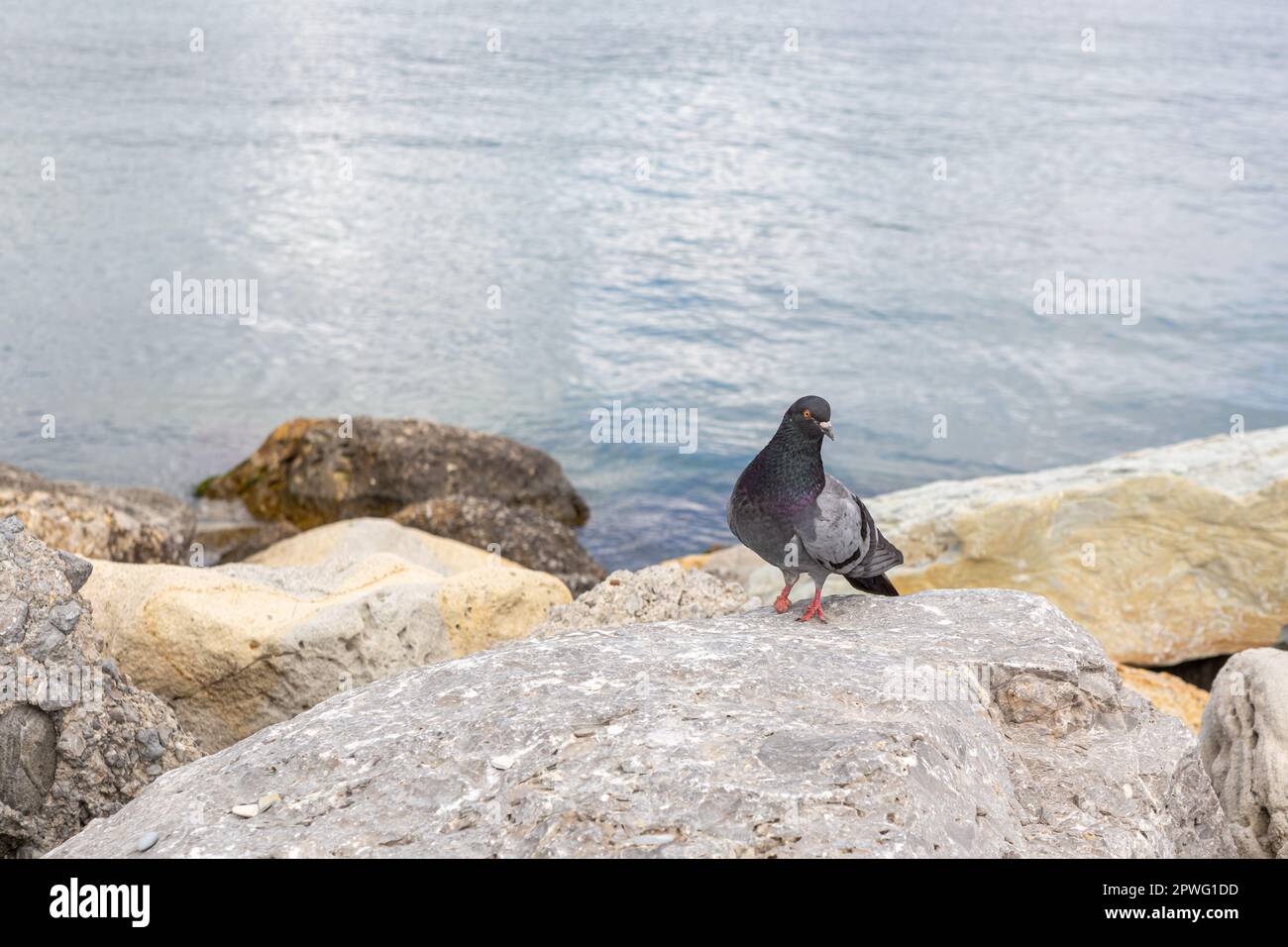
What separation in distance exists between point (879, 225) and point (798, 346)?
22.1 ft

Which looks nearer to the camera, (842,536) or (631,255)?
(842,536)

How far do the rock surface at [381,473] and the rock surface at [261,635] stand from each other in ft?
20.4

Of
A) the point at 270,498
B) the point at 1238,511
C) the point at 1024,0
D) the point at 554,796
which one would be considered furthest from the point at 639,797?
the point at 1024,0

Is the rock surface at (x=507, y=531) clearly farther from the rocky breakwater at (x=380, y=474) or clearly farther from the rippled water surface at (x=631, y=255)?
the rippled water surface at (x=631, y=255)

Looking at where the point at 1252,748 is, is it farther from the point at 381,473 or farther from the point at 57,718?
the point at 381,473

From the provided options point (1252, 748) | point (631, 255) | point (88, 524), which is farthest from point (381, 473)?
point (631, 255)

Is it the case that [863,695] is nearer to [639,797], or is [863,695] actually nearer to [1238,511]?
[639,797]

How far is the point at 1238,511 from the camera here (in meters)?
8.62

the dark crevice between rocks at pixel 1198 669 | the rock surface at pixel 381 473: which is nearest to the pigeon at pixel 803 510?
the dark crevice between rocks at pixel 1198 669

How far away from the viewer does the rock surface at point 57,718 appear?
4.36 meters

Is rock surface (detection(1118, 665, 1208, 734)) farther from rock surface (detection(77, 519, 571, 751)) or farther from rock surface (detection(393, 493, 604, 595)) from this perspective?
rock surface (detection(77, 519, 571, 751))

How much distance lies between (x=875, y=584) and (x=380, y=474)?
8.42 meters

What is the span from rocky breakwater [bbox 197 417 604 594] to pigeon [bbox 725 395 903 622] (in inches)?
295

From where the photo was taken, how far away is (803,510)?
191 inches
